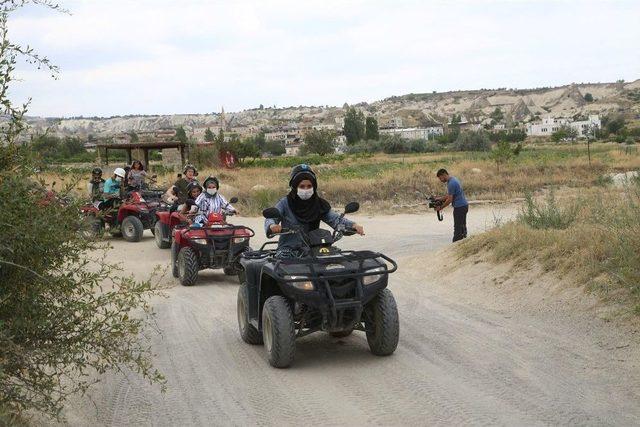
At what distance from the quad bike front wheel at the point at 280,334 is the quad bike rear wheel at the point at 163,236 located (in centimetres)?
1195

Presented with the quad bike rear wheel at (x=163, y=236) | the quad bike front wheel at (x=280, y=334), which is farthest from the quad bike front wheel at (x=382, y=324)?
the quad bike rear wheel at (x=163, y=236)

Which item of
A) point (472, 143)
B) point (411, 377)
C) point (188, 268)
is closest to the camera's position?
point (411, 377)

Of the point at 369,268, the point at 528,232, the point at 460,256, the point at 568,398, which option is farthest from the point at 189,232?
the point at 568,398

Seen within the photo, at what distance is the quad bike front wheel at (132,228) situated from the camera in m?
22.2

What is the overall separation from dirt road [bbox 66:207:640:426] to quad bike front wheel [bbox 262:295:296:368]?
5.4 inches

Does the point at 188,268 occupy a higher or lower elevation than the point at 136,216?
lower

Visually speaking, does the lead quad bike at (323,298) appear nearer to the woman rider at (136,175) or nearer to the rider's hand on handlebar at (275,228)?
the rider's hand on handlebar at (275,228)

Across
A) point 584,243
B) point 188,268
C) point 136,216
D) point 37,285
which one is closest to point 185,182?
point 136,216

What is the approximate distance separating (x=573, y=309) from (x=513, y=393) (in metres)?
3.41

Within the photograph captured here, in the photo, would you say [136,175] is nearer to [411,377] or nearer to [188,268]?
[188,268]

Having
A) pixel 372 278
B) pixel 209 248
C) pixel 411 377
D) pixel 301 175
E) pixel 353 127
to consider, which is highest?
pixel 353 127

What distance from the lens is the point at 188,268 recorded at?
14.8m

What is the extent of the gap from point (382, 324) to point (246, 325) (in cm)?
191

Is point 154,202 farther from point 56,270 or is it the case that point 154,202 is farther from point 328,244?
point 56,270
